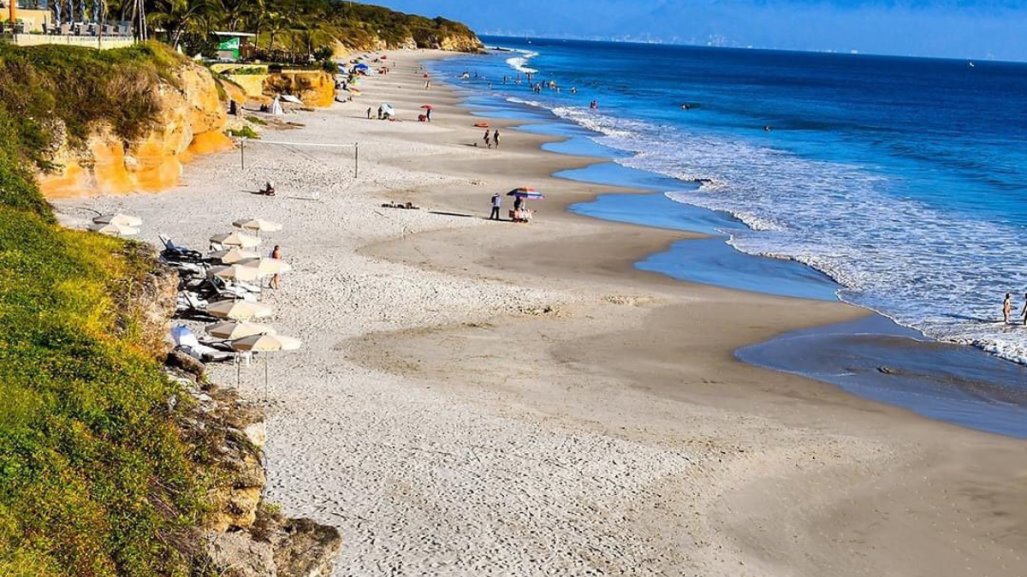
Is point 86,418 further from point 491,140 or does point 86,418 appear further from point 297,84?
point 297,84

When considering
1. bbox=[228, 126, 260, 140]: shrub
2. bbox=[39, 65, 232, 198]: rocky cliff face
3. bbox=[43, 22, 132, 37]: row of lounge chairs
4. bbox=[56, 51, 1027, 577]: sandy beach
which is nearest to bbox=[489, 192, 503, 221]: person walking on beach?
bbox=[56, 51, 1027, 577]: sandy beach

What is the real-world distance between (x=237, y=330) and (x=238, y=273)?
3939mm

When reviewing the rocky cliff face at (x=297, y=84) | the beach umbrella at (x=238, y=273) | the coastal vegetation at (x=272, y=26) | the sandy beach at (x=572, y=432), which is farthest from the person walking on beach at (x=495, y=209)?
the rocky cliff face at (x=297, y=84)

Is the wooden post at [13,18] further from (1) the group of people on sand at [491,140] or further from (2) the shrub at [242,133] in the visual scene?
(1) the group of people on sand at [491,140]

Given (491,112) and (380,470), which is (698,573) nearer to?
(380,470)

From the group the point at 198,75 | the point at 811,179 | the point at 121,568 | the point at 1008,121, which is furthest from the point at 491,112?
the point at 121,568

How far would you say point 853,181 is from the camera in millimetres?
50875

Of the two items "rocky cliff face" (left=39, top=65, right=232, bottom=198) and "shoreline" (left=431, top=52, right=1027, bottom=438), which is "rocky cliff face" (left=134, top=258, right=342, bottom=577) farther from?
"rocky cliff face" (left=39, top=65, right=232, bottom=198)

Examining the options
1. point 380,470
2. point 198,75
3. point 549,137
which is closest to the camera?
point 380,470

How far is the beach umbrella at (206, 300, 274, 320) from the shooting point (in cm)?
2059

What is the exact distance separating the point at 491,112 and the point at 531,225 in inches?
1673

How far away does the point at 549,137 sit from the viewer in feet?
209

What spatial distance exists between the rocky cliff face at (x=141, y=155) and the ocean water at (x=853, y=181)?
16.9m

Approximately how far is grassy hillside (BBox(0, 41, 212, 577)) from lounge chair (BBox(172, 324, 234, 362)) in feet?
6.69
